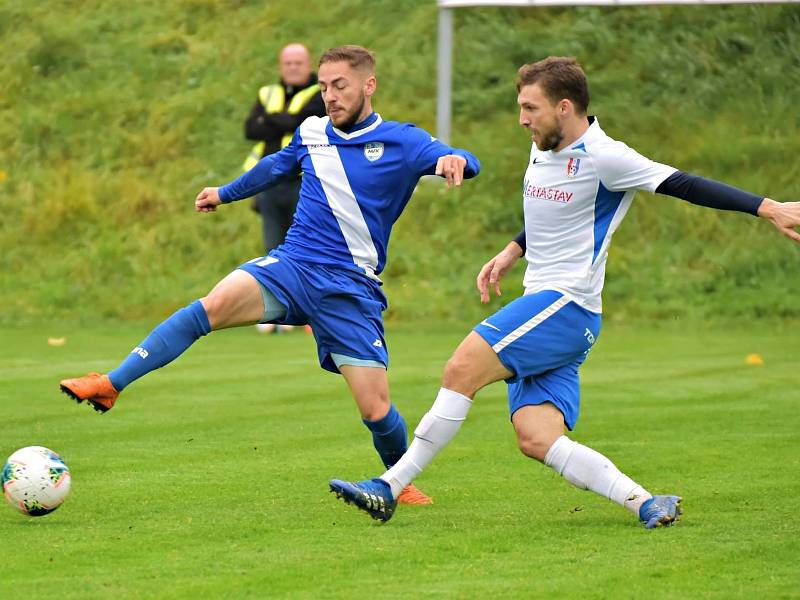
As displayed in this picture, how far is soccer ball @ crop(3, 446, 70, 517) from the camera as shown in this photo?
6301mm

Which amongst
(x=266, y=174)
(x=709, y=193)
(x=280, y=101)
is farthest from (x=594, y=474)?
(x=280, y=101)

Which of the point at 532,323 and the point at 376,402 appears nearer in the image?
the point at 532,323

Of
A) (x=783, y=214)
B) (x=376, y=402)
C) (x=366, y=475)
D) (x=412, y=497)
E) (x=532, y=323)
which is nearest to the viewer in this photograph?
(x=783, y=214)

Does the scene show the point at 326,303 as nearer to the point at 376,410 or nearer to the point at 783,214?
the point at 376,410

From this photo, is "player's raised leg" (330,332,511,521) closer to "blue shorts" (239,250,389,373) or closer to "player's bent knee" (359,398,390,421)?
"player's bent knee" (359,398,390,421)

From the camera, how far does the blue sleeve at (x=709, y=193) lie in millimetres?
5945

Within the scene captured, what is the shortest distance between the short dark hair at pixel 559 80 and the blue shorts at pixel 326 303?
4.07 ft

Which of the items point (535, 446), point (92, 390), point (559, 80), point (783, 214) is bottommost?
point (535, 446)

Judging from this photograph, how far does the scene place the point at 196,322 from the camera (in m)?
6.79

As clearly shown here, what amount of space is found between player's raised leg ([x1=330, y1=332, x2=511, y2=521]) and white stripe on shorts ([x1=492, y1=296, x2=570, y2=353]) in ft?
0.17

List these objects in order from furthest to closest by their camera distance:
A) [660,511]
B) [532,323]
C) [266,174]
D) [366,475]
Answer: [366,475] < [266,174] < [532,323] < [660,511]

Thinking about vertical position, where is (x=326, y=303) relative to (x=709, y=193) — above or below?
below

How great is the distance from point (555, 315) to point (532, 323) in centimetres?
11

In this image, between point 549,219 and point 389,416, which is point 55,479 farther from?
point 549,219
